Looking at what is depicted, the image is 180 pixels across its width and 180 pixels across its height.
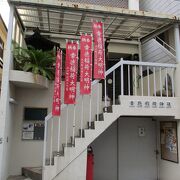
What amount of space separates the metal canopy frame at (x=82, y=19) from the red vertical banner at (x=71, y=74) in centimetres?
120

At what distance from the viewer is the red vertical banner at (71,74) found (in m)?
5.52

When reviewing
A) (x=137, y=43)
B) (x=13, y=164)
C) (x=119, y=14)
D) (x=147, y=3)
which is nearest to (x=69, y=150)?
(x=13, y=164)

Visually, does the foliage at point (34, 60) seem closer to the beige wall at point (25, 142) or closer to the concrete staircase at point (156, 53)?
the beige wall at point (25, 142)

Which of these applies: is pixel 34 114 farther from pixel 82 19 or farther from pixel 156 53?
pixel 156 53

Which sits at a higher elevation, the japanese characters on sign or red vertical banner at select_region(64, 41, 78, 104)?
red vertical banner at select_region(64, 41, 78, 104)

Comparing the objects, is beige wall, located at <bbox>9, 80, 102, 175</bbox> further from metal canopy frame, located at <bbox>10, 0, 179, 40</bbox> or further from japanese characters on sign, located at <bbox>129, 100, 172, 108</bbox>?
metal canopy frame, located at <bbox>10, 0, 179, 40</bbox>

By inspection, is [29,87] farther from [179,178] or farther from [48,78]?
[179,178]

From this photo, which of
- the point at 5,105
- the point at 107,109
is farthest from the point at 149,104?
the point at 5,105

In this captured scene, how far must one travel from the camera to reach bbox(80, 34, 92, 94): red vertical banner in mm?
5492

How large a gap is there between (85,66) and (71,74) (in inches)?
15.2

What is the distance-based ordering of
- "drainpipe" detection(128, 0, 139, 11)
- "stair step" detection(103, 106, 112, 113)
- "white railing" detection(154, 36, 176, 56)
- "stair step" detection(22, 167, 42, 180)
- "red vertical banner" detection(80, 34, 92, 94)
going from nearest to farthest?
1. "red vertical banner" detection(80, 34, 92, 94)
2. "stair step" detection(22, 167, 42, 180)
3. "stair step" detection(103, 106, 112, 113)
4. "white railing" detection(154, 36, 176, 56)
5. "drainpipe" detection(128, 0, 139, 11)

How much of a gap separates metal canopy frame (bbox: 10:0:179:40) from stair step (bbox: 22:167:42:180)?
419 cm

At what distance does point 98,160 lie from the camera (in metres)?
7.38

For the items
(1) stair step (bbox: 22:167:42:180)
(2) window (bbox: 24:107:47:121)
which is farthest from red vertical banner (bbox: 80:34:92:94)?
(1) stair step (bbox: 22:167:42:180)
